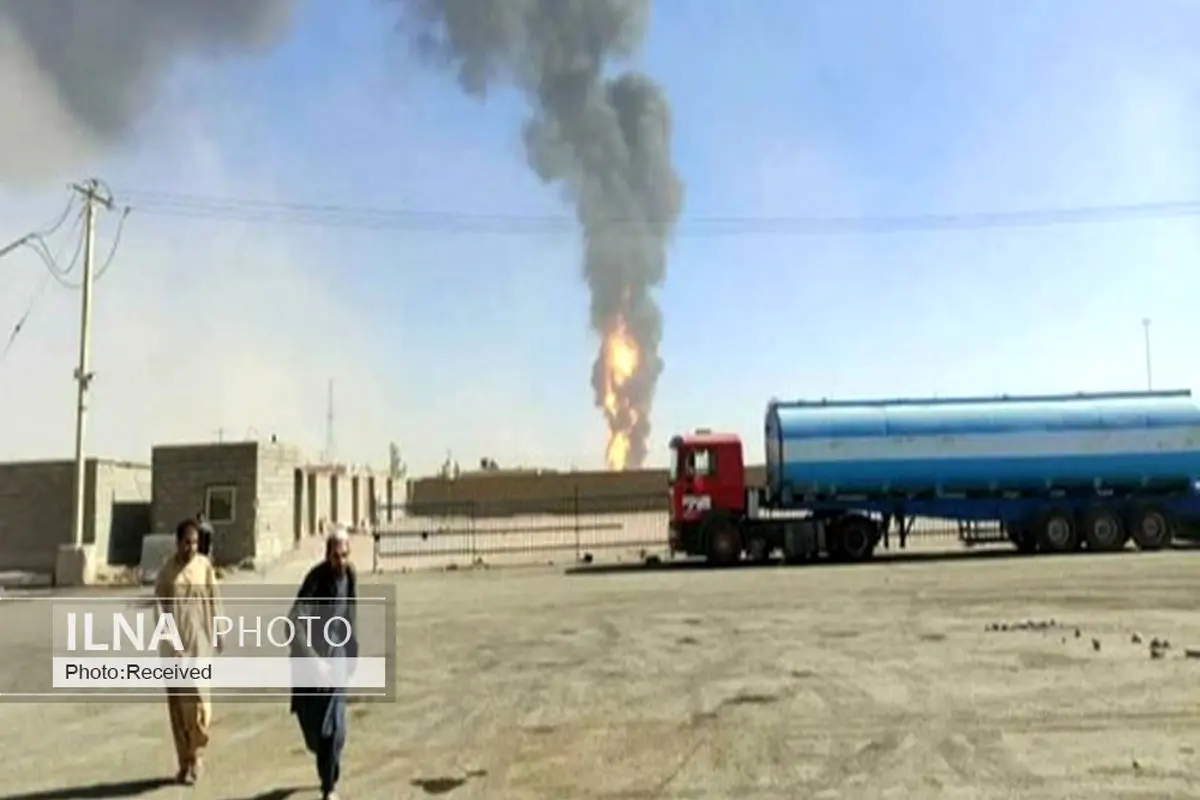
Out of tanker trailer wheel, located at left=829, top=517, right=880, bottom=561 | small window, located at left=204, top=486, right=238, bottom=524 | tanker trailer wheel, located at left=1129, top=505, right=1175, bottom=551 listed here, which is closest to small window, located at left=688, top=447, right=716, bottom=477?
tanker trailer wheel, located at left=829, top=517, right=880, bottom=561

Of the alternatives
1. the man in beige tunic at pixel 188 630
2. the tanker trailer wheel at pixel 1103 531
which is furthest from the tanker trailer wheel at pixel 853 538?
the man in beige tunic at pixel 188 630

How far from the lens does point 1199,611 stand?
16.8m

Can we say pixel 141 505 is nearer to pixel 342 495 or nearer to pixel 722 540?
pixel 722 540

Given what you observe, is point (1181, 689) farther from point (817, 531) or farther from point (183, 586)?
point (817, 531)

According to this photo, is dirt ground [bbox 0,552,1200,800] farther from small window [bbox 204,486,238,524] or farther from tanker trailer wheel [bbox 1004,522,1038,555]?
tanker trailer wheel [bbox 1004,522,1038,555]

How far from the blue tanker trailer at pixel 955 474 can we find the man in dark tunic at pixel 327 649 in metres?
22.3

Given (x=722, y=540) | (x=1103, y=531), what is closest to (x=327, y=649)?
(x=722, y=540)

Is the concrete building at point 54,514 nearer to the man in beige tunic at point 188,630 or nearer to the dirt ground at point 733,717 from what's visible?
the dirt ground at point 733,717

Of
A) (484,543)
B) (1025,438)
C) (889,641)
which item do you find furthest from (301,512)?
(889,641)

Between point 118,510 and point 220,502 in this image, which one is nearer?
point 220,502

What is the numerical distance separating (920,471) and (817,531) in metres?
3.23

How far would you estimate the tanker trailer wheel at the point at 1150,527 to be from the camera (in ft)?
99.1

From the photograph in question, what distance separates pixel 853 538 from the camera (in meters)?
29.6

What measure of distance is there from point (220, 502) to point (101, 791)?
70.3ft
